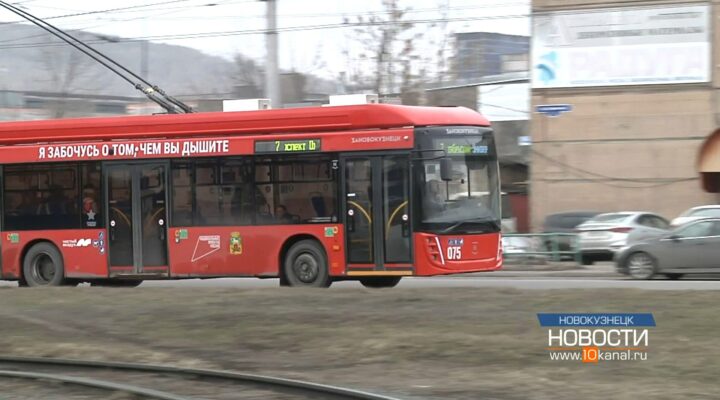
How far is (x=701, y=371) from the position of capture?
849 cm

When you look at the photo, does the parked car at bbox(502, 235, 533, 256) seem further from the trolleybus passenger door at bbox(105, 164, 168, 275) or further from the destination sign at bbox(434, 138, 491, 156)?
the trolleybus passenger door at bbox(105, 164, 168, 275)

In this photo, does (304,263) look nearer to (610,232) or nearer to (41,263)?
(41,263)

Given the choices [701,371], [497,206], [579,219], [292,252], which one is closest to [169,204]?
[292,252]

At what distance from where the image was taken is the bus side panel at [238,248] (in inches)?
651

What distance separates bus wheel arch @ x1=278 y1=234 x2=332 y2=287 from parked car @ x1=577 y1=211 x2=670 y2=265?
1119cm

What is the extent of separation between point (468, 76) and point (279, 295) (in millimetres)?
37177

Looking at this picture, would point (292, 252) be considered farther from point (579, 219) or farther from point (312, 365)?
point (579, 219)

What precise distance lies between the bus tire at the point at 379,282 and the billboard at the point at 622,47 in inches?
757

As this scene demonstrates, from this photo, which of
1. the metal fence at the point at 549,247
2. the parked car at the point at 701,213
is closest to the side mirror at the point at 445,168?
the metal fence at the point at 549,247

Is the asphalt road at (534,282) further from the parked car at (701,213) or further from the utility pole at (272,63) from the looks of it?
the utility pole at (272,63)

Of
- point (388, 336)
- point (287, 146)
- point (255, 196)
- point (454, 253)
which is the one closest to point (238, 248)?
point (255, 196)

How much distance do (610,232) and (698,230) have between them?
245 inches

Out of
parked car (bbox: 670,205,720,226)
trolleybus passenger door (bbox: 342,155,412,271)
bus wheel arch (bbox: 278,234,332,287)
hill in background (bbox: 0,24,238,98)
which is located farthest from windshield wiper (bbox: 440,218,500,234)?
hill in background (bbox: 0,24,238,98)

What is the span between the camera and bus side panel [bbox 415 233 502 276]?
15898 mm
